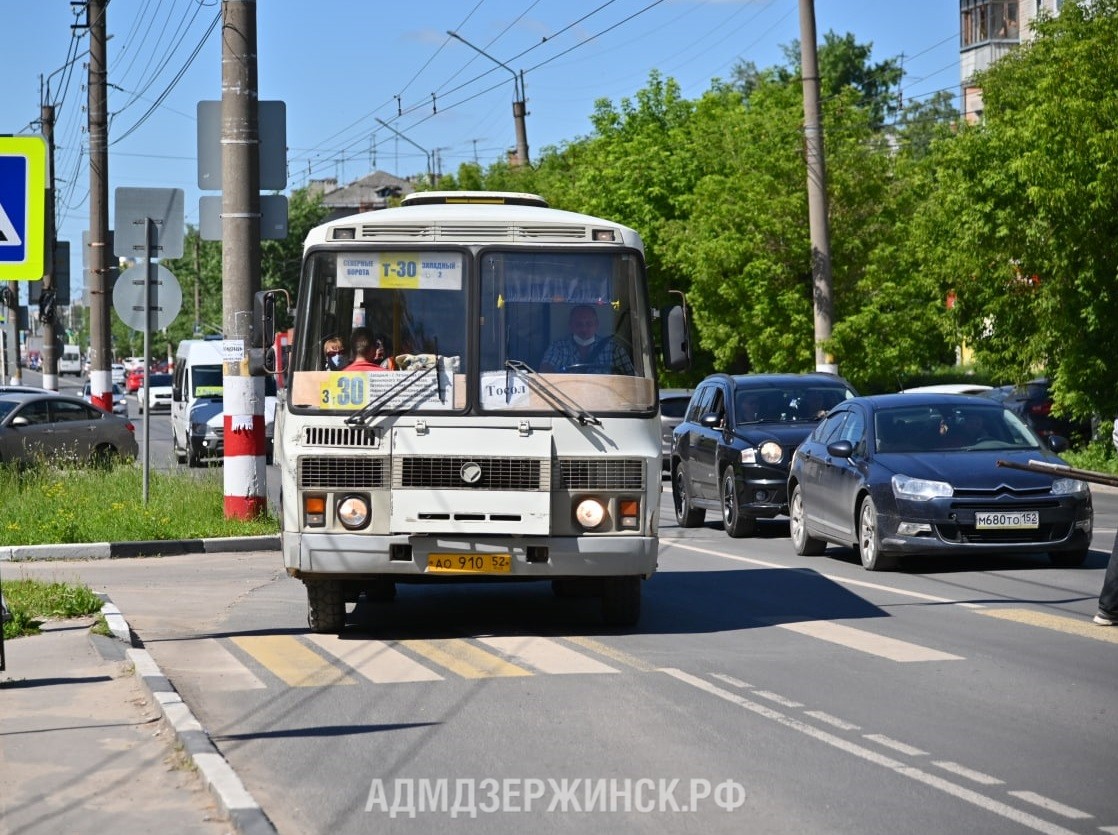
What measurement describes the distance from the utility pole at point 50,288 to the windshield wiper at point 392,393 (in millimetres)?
25702

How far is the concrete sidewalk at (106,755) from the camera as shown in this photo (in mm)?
6582

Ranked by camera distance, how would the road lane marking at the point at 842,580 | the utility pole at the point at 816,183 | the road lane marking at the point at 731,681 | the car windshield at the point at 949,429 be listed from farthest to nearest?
1. the utility pole at the point at 816,183
2. the car windshield at the point at 949,429
3. the road lane marking at the point at 842,580
4. the road lane marking at the point at 731,681

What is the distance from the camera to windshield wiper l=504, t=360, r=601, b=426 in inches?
448

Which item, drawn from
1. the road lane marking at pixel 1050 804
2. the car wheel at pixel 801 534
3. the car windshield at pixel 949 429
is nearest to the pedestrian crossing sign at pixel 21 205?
the road lane marking at pixel 1050 804

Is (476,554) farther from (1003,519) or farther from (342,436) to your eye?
(1003,519)

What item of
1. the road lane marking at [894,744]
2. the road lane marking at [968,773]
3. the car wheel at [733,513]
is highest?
the car wheel at [733,513]

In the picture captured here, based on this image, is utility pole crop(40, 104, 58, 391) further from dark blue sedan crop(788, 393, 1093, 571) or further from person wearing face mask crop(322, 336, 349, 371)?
person wearing face mask crop(322, 336, 349, 371)

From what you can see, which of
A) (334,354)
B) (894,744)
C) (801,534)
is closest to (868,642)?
(894,744)

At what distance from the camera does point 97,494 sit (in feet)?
69.7

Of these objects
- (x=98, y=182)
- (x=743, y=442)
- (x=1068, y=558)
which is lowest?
(x=1068, y=558)

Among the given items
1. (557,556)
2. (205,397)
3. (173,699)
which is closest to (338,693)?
(173,699)

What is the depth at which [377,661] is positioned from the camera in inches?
426

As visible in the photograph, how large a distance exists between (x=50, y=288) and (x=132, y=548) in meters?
24.9

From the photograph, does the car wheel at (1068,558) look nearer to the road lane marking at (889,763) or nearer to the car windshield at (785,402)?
the car windshield at (785,402)
